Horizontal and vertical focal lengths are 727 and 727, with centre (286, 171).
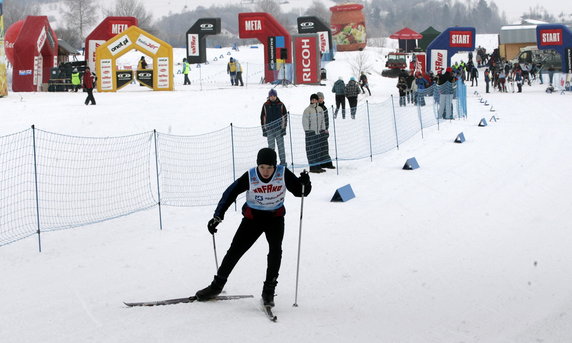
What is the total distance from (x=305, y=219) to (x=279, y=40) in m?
30.6

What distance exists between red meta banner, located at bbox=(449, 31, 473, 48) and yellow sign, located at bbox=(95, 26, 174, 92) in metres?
13.8

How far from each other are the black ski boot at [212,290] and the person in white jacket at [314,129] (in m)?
7.87

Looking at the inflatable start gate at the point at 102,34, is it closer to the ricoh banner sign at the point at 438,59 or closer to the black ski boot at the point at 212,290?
the ricoh banner sign at the point at 438,59

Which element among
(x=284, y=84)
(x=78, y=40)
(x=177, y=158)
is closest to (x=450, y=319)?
(x=177, y=158)

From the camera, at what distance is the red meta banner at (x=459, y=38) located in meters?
36.2

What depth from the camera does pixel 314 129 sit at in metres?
14.7

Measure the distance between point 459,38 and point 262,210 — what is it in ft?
104

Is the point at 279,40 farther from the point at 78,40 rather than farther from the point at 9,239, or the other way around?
the point at 78,40

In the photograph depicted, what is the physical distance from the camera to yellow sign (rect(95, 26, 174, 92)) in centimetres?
3409

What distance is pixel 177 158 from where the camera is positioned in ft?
52.7

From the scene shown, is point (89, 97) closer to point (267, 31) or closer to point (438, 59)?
point (267, 31)

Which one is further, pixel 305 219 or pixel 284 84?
pixel 284 84

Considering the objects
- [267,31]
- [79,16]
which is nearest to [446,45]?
[267,31]

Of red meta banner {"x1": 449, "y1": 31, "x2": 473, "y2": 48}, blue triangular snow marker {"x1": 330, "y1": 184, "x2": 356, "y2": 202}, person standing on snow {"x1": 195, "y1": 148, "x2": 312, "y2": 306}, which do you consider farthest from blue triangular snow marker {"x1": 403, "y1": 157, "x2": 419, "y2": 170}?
red meta banner {"x1": 449, "y1": 31, "x2": 473, "y2": 48}
